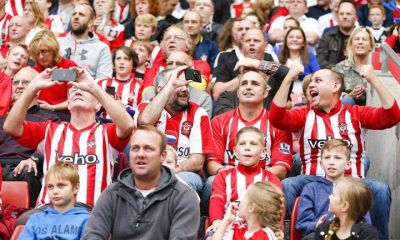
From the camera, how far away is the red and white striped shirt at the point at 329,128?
9.73 metres

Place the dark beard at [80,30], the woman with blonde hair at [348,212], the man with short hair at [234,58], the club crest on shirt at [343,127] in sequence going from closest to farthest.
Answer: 1. the woman with blonde hair at [348,212]
2. the club crest on shirt at [343,127]
3. the man with short hair at [234,58]
4. the dark beard at [80,30]

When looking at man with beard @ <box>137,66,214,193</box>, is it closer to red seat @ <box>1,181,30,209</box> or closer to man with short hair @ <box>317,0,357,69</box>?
red seat @ <box>1,181,30,209</box>

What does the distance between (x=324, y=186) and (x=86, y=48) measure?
4912mm

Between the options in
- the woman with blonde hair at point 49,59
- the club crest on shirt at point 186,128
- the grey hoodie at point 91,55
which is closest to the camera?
the club crest on shirt at point 186,128

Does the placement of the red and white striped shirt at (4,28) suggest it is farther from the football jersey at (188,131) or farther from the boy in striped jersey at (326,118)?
the boy in striped jersey at (326,118)

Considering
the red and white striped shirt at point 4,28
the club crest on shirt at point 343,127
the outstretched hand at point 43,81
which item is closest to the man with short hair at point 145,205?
the outstretched hand at point 43,81

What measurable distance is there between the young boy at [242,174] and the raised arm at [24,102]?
60.6 inches

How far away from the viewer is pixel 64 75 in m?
8.84

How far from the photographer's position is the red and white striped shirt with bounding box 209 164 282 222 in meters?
8.95

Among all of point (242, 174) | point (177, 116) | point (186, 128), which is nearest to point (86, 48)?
point (177, 116)

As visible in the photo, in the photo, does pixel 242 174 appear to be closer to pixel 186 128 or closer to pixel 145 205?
pixel 186 128

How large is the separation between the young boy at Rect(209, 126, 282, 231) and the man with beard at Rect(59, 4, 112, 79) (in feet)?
13.2

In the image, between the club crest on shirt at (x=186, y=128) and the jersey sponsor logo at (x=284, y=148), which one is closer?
the jersey sponsor logo at (x=284, y=148)

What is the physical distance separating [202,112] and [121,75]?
2421mm
